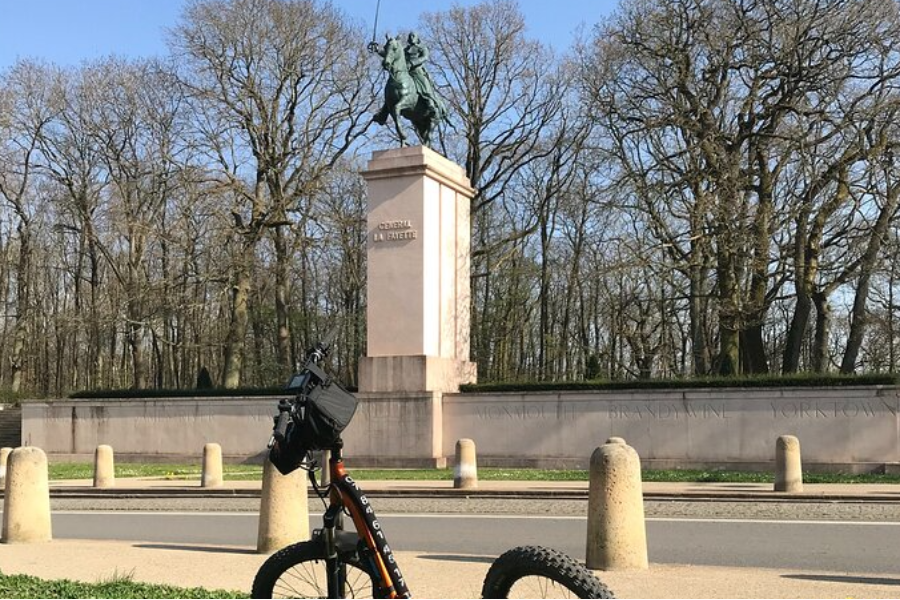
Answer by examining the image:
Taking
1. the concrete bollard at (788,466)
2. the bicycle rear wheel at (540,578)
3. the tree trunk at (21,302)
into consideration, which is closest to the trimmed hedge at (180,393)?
the concrete bollard at (788,466)

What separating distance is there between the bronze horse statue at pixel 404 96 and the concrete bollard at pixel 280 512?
19707mm

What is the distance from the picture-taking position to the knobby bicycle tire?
496cm

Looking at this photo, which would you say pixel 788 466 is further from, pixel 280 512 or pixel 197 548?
pixel 197 548

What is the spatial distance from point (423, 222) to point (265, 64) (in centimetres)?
1787

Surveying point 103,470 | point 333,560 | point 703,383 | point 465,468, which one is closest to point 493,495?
point 465,468

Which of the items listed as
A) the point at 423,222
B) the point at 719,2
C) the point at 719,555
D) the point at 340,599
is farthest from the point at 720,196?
the point at 340,599

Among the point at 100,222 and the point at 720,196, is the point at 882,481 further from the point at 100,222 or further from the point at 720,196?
the point at 100,222

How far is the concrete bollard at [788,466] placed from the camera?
16.7 metres

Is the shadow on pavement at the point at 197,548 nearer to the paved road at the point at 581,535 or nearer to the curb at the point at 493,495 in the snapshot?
the paved road at the point at 581,535

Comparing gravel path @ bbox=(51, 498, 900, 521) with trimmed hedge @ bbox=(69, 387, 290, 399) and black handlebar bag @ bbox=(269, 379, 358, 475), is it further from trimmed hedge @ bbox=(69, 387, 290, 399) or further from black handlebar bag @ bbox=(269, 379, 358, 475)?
trimmed hedge @ bbox=(69, 387, 290, 399)

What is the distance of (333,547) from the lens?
16.0 feet

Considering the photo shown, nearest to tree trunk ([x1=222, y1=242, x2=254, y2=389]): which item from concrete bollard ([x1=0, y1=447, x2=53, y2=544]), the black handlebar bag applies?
concrete bollard ([x1=0, y1=447, x2=53, y2=544])

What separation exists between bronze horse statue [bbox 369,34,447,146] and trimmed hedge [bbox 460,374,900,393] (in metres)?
8.05

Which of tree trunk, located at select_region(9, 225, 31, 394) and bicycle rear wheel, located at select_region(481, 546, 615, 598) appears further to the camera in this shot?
tree trunk, located at select_region(9, 225, 31, 394)
